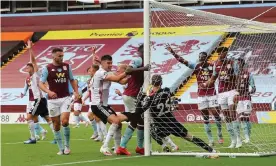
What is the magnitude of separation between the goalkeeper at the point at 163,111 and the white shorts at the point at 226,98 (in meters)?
2.11

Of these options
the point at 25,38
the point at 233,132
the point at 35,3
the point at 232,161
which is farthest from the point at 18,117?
the point at 232,161

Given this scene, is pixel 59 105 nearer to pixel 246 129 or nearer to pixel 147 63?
pixel 147 63

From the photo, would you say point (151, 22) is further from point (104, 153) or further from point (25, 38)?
point (25, 38)

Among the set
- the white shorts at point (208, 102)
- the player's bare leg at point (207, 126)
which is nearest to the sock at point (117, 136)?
the player's bare leg at point (207, 126)

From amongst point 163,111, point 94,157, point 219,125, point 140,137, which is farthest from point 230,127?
point 94,157

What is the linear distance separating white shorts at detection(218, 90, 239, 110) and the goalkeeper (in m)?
2.11

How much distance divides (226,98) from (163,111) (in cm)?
234

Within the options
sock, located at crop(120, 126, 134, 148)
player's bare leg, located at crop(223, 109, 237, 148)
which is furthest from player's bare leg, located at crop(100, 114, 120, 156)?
player's bare leg, located at crop(223, 109, 237, 148)

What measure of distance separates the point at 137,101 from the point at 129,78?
19.9 inches

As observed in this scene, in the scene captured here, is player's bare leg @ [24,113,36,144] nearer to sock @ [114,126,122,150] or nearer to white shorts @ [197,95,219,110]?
sock @ [114,126,122,150]

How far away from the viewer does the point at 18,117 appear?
29516 mm

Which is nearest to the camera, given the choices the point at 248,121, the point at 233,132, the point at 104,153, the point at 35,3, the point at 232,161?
the point at 232,161

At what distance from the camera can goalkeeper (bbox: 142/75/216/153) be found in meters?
13.1

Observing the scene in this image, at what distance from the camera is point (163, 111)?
522 inches
